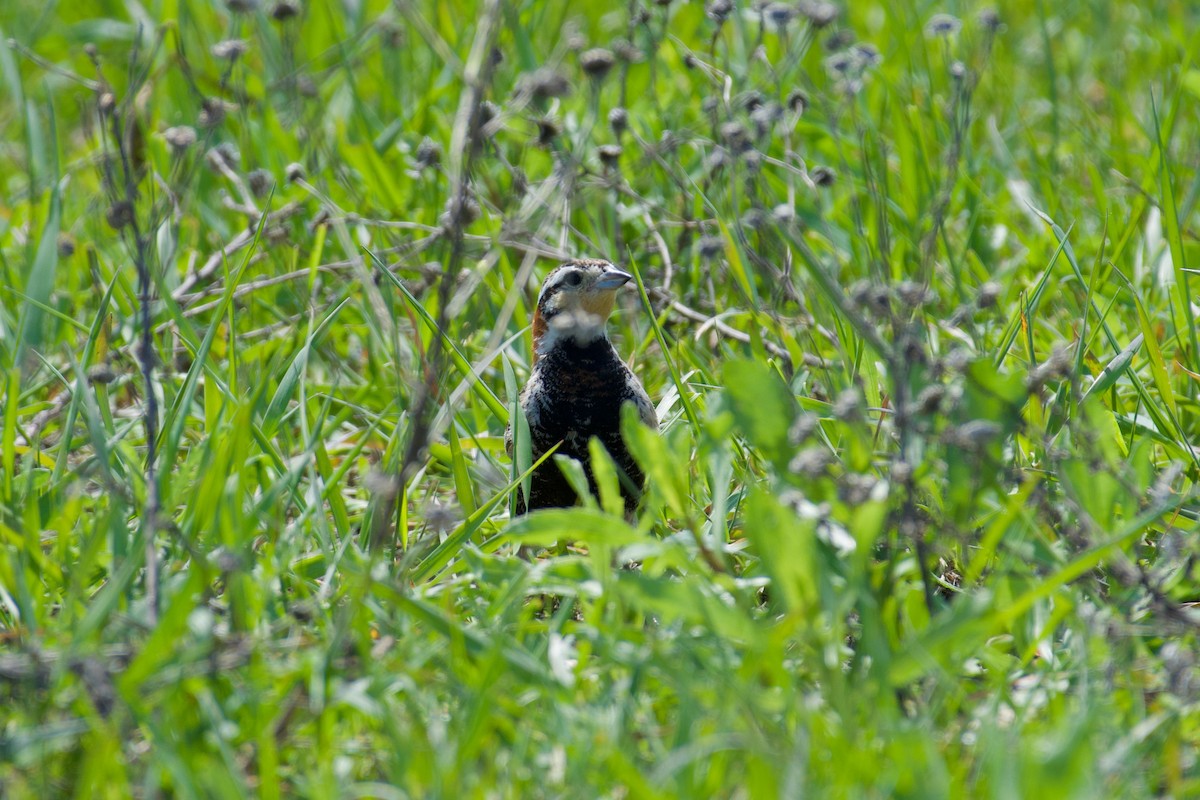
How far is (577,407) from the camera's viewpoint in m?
3.67

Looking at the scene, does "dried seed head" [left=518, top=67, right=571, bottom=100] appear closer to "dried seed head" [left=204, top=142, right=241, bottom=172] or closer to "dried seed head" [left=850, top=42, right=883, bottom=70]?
"dried seed head" [left=850, top=42, right=883, bottom=70]

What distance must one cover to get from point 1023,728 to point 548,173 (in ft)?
11.2

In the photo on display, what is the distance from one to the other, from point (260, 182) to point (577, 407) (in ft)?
5.69

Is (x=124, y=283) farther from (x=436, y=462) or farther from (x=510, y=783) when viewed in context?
(x=510, y=783)

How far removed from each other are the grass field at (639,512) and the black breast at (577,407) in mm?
161

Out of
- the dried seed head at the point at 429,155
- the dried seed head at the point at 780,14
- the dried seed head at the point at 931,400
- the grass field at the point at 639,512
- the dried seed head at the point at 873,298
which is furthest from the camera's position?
the dried seed head at the point at 429,155

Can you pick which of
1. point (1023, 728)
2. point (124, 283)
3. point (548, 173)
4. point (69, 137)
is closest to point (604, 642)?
point (1023, 728)

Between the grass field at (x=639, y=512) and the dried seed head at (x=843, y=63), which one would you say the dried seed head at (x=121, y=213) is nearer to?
the grass field at (x=639, y=512)

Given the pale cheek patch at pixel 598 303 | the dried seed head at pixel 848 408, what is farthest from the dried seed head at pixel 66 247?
the dried seed head at pixel 848 408

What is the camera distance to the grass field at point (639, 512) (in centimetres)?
232

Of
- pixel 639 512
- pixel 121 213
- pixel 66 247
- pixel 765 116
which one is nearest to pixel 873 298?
pixel 639 512

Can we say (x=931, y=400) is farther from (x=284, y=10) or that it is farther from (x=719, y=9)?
(x=284, y=10)

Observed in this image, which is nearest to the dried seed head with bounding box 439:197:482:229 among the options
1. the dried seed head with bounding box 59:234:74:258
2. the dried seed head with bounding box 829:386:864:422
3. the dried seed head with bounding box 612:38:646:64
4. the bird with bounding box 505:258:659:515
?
the bird with bounding box 505:258:659:515

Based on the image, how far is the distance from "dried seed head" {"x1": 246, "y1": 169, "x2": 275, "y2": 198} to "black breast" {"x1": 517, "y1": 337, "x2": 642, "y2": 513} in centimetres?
149
